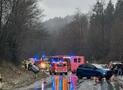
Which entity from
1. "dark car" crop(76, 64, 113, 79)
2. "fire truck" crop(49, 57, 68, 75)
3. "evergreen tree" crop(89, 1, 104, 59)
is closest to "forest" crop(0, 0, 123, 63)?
"evergreen tree" crop(89, 1, 104, 59)

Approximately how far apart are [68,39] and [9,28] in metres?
98.5

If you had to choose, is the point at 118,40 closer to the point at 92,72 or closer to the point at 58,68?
the point at 58,68

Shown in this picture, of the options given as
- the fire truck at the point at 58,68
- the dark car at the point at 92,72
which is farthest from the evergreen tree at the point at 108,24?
the dark car at the point at 92,72

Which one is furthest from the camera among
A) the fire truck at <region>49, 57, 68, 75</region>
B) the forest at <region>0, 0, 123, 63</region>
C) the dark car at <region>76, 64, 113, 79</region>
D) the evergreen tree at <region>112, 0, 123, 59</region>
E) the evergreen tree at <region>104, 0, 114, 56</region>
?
the evergreen tree at <region>104, 0, 114, 56</region>

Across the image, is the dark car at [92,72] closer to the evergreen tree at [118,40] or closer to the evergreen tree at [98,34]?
the evergreen tree at [118,40]

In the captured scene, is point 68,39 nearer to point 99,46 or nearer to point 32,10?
point 99,46

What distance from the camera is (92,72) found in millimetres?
47500

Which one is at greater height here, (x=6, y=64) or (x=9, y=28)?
(x=9, y=28)

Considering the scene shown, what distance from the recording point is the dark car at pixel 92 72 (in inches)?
1828

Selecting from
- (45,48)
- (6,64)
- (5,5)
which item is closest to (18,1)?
(5,5)

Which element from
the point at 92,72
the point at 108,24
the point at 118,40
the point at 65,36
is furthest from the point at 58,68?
the point at 65,36

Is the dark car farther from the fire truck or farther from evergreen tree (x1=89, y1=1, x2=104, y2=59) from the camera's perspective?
evergreen tree (x1=89, y1=1, x2=104, y2=59)

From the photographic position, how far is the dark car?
46431 millimetres

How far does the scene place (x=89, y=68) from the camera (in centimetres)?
4794
